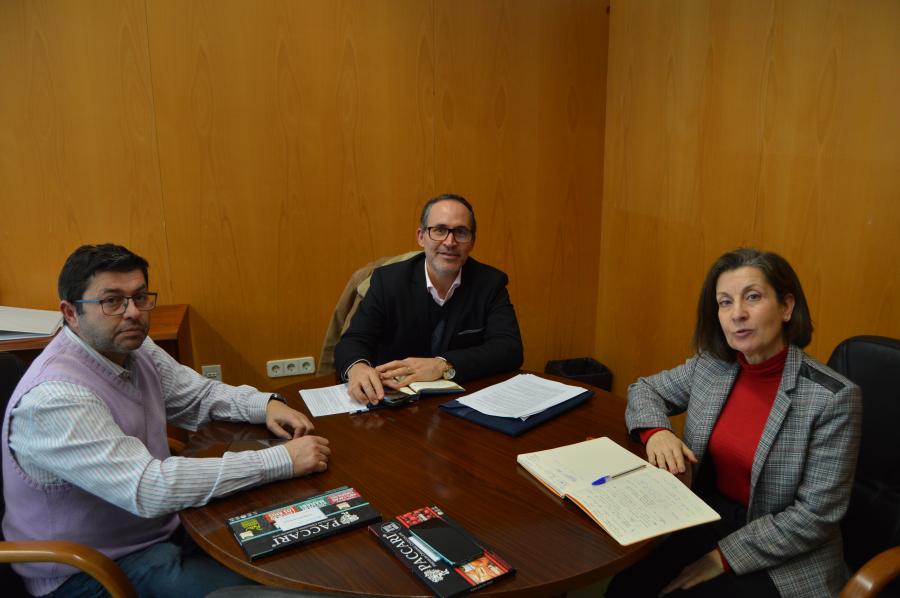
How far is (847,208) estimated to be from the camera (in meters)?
2.43

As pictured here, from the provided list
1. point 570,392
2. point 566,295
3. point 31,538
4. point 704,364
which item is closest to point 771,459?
point 704,364

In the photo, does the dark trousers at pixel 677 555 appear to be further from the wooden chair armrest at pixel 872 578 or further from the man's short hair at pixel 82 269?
the man's short hair at pixel 82 269

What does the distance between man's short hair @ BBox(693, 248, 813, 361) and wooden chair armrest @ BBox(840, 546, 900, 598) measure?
0.53 meters

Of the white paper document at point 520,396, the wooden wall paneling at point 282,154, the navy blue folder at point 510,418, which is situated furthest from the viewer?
the wooden wall paneling at point 282,154

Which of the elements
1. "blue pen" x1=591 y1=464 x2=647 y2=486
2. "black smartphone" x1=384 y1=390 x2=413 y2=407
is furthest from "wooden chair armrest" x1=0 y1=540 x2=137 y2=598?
"blue pen" x1=591 y1=464 x2=647 y2=486

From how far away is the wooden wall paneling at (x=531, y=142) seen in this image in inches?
142

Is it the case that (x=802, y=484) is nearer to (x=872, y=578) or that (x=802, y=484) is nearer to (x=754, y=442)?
(x=754, y=442)

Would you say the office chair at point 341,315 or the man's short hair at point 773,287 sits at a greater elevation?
the man's short hair at point 773,287

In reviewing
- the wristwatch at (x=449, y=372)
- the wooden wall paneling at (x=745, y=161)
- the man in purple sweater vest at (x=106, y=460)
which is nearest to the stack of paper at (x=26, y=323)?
the man in purple sweater vest at (x=106, y=460)

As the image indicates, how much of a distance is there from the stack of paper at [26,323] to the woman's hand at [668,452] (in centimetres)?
232

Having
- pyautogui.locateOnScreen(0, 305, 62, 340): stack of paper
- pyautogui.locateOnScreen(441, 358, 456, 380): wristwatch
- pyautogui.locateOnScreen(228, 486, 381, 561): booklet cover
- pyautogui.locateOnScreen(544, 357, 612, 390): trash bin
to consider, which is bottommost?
pyautogui.locateOnScreen(544, 357, 612, 390): trash bin

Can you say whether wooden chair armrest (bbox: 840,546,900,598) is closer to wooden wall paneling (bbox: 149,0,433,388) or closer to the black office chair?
the black office chair

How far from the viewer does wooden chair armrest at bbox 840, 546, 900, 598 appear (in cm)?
126

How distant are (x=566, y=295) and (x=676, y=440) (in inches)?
96.9
